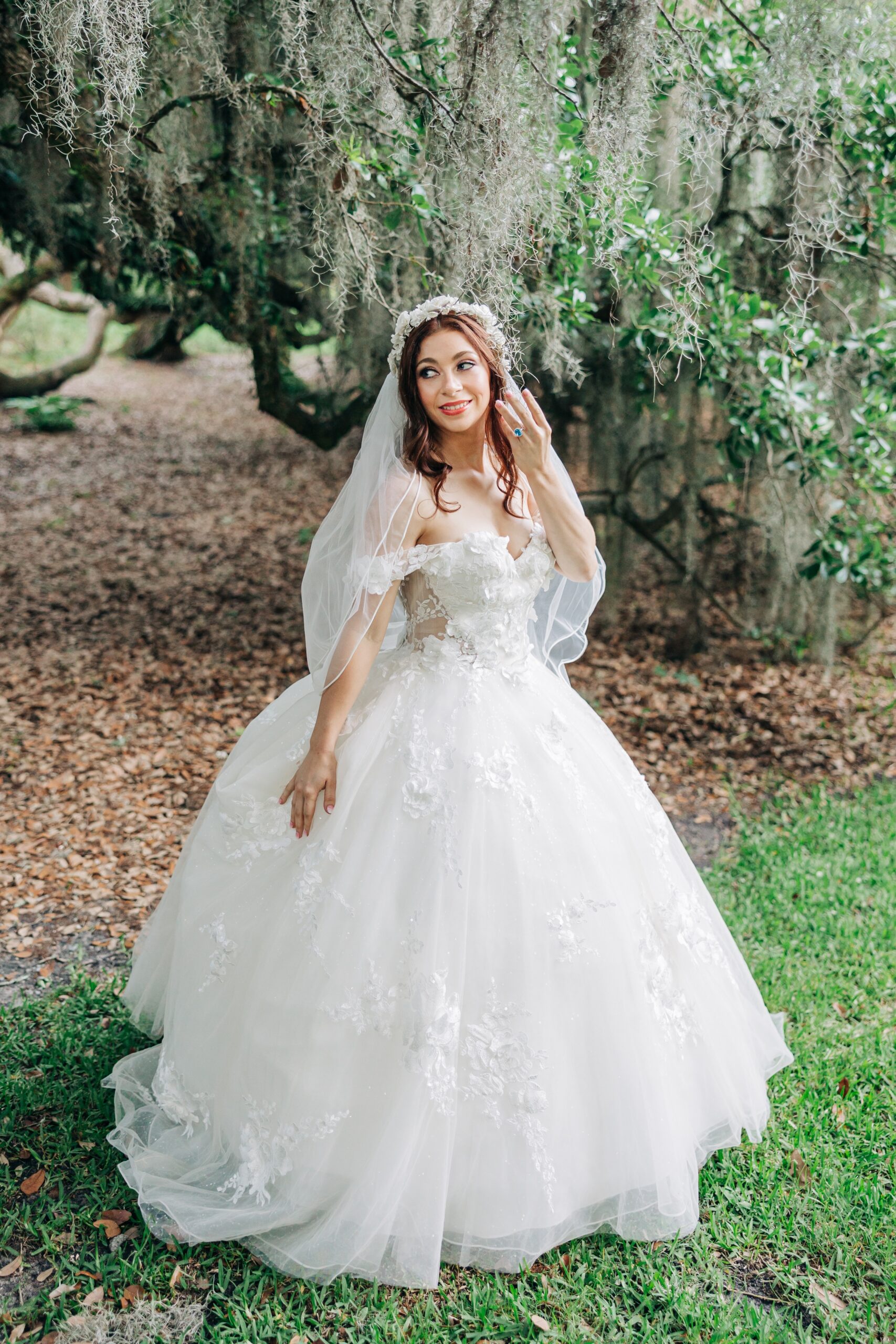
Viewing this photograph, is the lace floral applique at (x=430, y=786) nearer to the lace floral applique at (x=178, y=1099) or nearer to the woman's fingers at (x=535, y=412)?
the woman's fingers at (x=535, y=412)

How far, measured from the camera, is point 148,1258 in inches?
97.0

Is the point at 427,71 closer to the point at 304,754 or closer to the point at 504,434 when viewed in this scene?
the point at 504,434

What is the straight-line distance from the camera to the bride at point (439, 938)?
239cm

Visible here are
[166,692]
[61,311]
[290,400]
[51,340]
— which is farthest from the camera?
[51,340]

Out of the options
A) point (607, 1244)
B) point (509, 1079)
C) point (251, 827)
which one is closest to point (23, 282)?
point (251, 827)

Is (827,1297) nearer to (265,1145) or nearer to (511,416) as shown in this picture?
(265,1145)

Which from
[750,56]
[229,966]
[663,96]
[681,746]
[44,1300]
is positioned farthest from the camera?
[681,746]

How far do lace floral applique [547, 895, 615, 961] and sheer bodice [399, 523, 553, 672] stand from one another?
2.24 ft

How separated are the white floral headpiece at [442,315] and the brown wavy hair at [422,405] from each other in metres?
0.01

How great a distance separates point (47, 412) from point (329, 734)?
11.2 metres

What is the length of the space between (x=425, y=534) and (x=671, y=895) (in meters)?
1.19

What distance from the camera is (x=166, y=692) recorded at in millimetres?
6137

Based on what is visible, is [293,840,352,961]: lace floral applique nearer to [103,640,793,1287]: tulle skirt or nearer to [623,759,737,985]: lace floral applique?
[103,640,793,1287]: tulle skirt

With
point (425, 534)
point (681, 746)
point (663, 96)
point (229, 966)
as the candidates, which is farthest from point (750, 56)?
point (229, 966)
